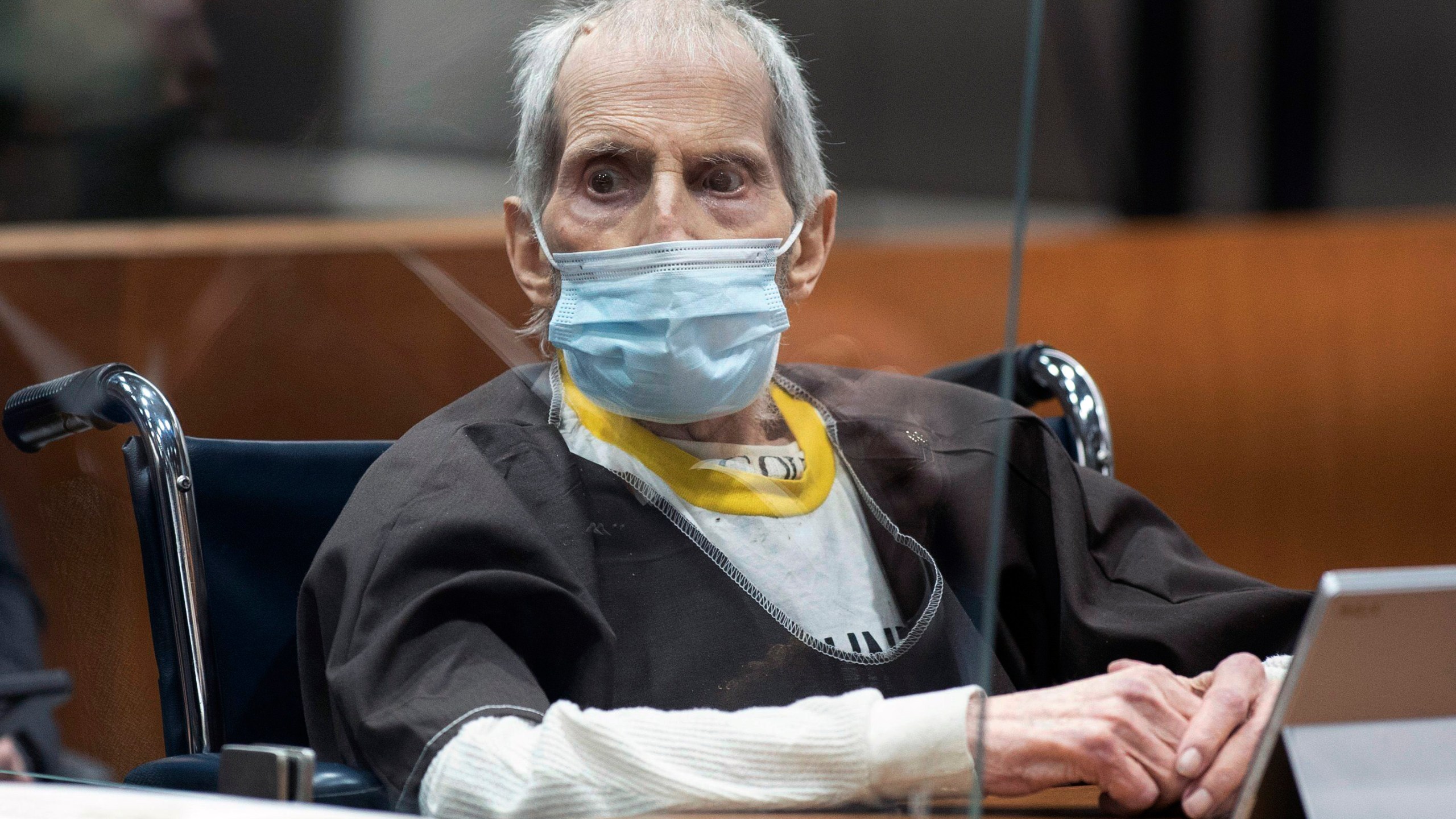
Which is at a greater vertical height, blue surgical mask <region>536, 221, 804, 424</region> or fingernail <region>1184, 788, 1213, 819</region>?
blue surgical mask <region>536, 221, 804, 424</region>

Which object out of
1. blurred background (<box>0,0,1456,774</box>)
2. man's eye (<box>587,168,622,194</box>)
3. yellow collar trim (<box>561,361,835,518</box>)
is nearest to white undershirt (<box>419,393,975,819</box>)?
yellow collar trim (<box>561,361,835,518</box>)

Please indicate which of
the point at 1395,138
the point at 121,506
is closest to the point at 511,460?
the point at 121,506

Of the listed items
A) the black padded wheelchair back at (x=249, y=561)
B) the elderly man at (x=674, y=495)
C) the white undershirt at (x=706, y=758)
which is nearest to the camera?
the white undershirt at (x=706, y=758)

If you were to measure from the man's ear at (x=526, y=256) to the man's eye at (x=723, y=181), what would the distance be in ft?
0.39

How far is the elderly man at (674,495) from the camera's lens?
32.6 inches

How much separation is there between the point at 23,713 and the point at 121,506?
0.17 meters

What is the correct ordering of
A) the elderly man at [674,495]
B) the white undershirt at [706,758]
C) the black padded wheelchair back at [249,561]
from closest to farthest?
1. the white undershirt at [706,758]
2. the elderly man at [674,495]
3. the black padded wheelchair back at [249,561]

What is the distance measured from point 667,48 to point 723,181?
0.31 ft

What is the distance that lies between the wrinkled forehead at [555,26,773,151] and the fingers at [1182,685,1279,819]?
50 centimetres

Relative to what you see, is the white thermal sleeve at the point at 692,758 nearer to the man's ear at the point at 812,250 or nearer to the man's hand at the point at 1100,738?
the man's hand at the point at 1100,738

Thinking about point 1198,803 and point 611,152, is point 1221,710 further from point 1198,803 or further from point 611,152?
point 611,152

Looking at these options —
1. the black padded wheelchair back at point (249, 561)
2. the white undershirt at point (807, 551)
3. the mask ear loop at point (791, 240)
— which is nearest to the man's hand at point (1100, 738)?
the white undershirt at point (807, 551)

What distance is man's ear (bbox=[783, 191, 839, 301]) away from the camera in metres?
0.88

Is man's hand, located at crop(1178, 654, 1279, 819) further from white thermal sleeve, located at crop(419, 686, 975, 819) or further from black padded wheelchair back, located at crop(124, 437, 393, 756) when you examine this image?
black padded wheelchair back, located at crop(124, 437, 393, 756)
